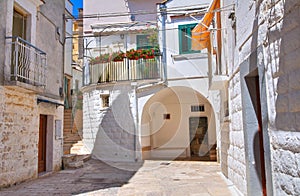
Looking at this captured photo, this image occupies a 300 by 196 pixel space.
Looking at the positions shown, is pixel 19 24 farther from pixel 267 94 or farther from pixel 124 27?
A: pixel 267 94

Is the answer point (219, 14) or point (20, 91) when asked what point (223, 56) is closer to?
point (219, 14)

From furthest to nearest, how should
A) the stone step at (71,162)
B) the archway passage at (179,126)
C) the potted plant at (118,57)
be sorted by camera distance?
the archway passage at (179,126)
the potted plant at (118,57)
the stone step at (71,162)

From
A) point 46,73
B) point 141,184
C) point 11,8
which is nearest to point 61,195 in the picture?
point 141,184

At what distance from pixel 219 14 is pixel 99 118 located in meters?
7.88

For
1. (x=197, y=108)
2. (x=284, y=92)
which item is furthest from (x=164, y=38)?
(x=284, y=92)

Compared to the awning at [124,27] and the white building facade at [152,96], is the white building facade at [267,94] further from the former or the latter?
the awning at [124,27]

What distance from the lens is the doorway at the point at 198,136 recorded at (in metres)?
13.5

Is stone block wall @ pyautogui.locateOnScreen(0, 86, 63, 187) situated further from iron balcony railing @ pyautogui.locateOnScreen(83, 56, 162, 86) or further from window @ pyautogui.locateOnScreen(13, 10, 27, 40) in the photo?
iron balcony railing @ pyautogui.locateOnScreen(83, 56, 162, 86)

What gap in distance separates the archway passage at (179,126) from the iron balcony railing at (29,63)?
239 inches

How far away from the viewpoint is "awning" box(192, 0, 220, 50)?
715 cm

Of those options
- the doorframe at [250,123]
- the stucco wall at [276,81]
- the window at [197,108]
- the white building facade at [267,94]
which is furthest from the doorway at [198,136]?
the doorframe at [250,123]

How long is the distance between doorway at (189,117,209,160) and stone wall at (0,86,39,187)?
787 centimetres

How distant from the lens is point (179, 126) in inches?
539

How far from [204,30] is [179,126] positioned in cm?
673
